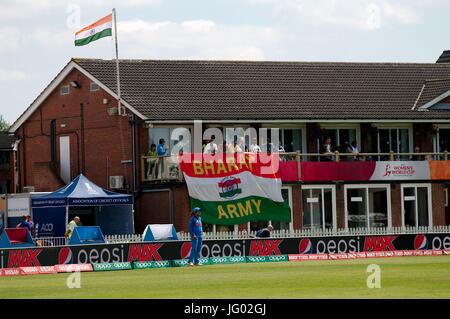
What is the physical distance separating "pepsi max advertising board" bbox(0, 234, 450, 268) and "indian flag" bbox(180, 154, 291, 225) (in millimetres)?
8262

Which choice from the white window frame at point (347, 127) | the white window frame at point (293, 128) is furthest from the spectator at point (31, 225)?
the white window frame at point (347, 127)

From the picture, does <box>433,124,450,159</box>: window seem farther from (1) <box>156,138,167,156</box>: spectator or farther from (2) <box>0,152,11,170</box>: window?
(2) <box>0,152,11,170</box>: window

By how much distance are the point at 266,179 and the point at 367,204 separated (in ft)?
18.3

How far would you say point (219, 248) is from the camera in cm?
4069

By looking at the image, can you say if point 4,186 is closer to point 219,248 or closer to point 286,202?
point 286,202

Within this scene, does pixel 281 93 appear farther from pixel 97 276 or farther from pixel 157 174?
pixel 97 276

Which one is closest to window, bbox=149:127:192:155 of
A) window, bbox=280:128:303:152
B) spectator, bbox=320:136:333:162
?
window, bbox=280:128:303:152

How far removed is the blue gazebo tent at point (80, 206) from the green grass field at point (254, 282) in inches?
508

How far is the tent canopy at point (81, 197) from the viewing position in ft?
158

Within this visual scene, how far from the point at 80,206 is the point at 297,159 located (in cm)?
929

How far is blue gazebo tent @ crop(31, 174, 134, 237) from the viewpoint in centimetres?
4828

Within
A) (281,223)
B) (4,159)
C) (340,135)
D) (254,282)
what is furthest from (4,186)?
(254,282)

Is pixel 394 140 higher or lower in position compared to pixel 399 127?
lower

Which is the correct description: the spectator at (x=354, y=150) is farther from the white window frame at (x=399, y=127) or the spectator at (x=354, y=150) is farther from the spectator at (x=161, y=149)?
the spectator at (x=161, y=149)
